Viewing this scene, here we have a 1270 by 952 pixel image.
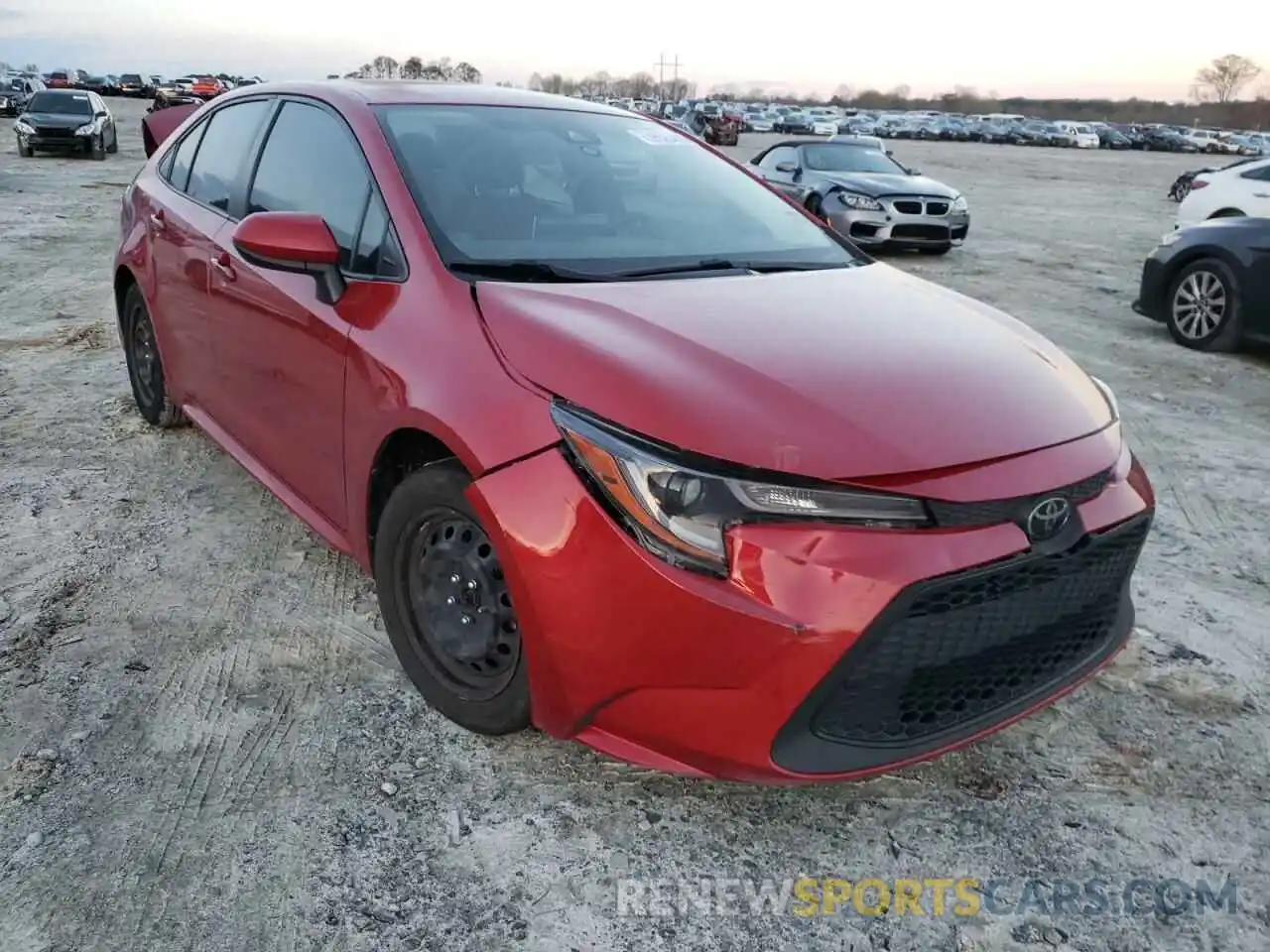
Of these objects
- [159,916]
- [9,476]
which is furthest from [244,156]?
[159,916]

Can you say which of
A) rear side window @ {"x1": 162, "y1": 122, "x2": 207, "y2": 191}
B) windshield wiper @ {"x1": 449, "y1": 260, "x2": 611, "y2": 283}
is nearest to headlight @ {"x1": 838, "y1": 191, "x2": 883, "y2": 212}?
rear side window @ {"x1": 162, "y1": 122, "x2": 207, "y2": 191}

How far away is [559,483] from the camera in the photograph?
82.1 inches

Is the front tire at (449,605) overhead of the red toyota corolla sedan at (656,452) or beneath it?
beneath

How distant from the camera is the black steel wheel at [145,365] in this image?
4516mm

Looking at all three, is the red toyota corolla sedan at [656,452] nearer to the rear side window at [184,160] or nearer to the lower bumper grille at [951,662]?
the lower bumper grille at [951,662]

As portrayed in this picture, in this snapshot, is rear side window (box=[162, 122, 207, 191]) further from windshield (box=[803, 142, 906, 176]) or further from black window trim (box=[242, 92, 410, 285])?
windshield (box=[803, 142, 906, 176])

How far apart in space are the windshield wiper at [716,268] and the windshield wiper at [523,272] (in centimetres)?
9

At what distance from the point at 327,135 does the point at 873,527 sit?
220 cm

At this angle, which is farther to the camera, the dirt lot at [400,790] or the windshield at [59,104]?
the windshield at [59,104]

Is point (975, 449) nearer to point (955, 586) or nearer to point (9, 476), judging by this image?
point (955, 586)

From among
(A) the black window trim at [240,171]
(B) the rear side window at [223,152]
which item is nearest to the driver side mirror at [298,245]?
(A) the black window trim at [240,171]

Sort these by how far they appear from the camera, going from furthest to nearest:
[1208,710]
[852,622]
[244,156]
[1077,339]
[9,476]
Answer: [1077,339] < [9,476] < [244,156] < [1208,710] < [852,622]

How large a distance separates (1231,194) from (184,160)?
10.9 m

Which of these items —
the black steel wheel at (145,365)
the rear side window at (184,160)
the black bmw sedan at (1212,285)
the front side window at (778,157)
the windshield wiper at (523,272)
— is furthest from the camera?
the front side window at (778,157)
